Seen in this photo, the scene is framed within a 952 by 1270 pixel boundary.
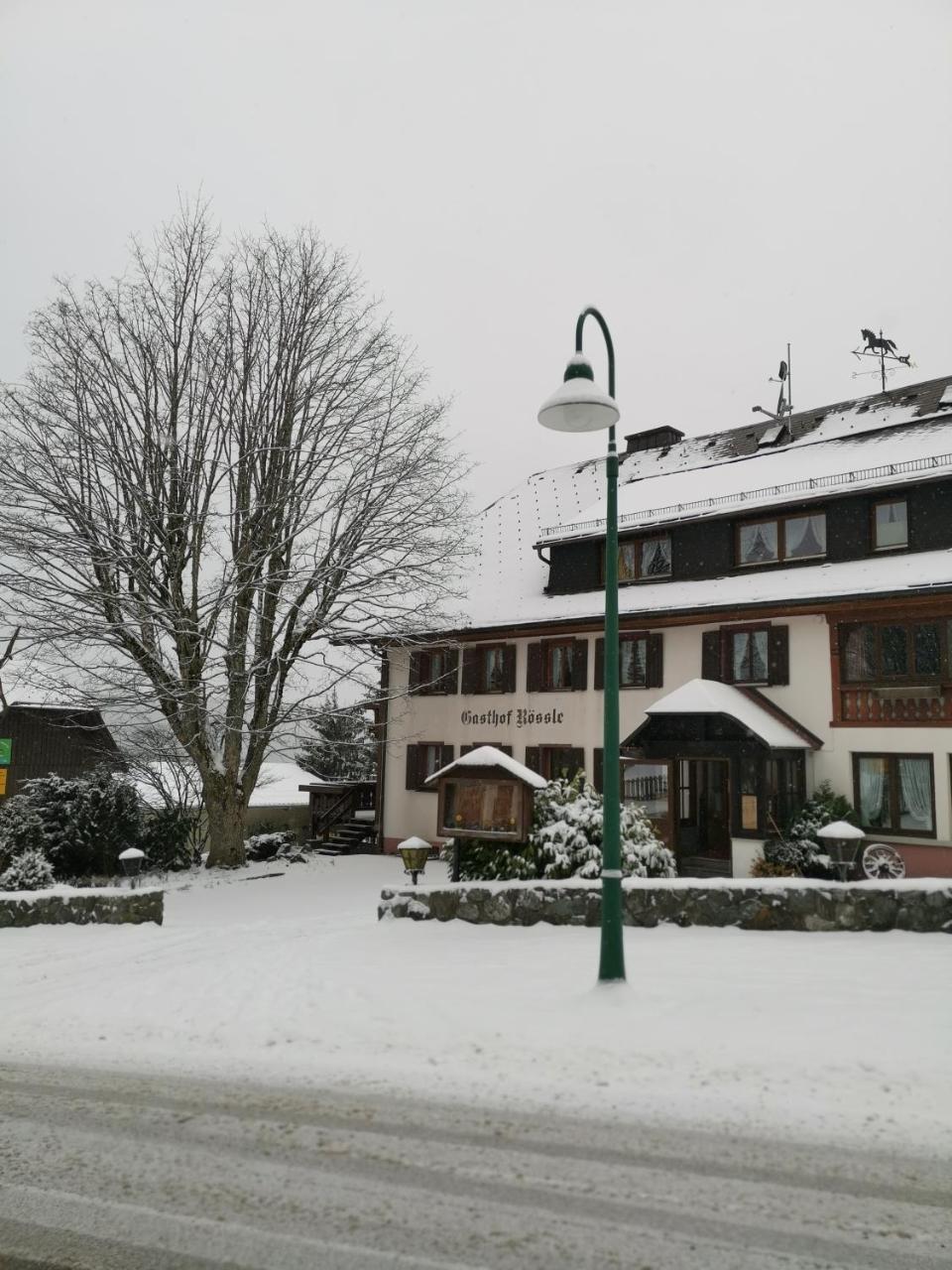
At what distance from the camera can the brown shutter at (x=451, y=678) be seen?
77.8ft

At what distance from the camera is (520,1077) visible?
20.7ft

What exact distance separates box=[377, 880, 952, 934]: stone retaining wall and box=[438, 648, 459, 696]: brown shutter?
11.8m

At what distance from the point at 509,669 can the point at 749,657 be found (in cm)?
650

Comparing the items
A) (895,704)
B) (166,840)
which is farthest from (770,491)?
(166,840)

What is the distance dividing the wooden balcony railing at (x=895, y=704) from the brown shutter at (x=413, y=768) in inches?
450

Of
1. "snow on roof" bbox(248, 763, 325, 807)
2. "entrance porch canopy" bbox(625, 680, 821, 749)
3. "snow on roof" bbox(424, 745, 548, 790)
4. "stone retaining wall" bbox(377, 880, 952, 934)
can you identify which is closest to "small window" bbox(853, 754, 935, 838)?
"entrance porch canopy" bbox(625, 680, 821, 749)

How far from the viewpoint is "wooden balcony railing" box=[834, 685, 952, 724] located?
1623cm

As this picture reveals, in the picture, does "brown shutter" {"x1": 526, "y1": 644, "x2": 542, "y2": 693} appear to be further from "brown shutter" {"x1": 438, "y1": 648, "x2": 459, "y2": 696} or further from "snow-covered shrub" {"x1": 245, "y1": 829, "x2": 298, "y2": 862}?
"snow-covered shrub" {"x1": 245, "y1": 829, "x2": 298, "y2": 862}

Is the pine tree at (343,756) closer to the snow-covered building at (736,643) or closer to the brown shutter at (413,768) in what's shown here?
the brown shutter at (413,768)

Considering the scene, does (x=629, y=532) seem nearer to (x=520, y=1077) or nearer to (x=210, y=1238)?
(x=520, y=1077)

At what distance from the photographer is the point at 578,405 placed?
785 centimetres

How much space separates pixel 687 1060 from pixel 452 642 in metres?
16.6

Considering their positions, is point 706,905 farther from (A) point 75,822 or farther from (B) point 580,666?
(A) point 75,822

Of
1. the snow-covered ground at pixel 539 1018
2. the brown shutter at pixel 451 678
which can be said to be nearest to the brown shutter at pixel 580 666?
the brown shutter at pixel 451 678
